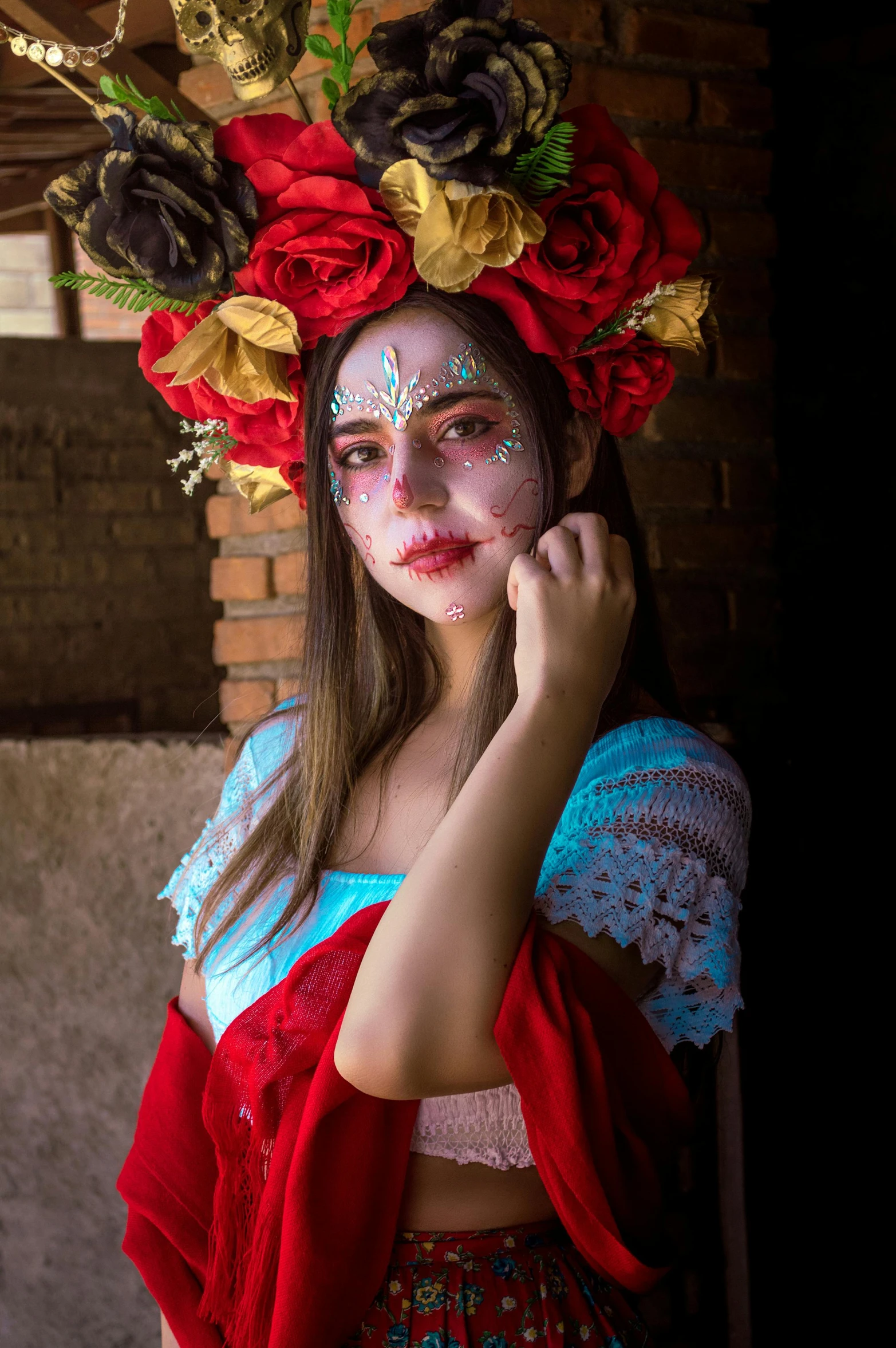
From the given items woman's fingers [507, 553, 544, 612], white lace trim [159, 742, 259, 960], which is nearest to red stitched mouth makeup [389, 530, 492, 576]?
woman's fingers [507, 553, 544, 612]

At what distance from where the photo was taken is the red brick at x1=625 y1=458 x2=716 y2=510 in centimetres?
214

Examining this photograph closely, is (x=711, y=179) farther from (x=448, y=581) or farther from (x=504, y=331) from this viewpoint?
Result: (x=448, y=581)

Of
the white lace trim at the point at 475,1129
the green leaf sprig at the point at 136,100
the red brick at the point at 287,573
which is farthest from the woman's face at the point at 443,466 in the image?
the red brick at the point at 287,573

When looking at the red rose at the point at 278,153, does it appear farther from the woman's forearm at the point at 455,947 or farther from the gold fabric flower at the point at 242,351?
the woman's forearm at the point at 455,947

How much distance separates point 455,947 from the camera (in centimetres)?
105

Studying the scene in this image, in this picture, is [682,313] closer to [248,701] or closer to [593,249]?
[593,249]

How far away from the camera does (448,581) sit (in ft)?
4.46

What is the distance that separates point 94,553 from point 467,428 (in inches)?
179

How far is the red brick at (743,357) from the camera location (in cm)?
218

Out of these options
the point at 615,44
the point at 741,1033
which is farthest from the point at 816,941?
the point at 615,44

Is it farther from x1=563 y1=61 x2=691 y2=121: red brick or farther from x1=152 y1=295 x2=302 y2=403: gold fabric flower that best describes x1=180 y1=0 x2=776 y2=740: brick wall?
x1=152 y1=295 x2=302 y2=403: gold fabric flower

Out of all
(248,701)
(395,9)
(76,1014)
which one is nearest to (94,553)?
(76,1014)

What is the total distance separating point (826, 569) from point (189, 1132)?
1978 mm

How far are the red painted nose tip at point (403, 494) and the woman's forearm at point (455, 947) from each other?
366mm
